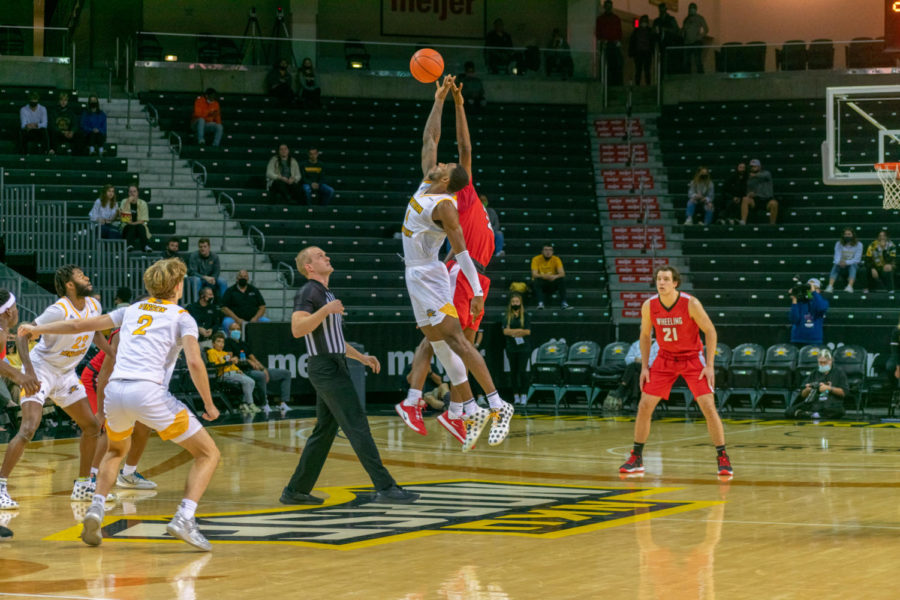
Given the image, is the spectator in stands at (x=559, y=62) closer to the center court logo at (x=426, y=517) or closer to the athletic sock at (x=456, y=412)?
the center court logo at (x=426, y=517)

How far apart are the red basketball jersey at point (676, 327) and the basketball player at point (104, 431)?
4658mm

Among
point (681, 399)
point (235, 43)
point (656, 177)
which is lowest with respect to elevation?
point (681, 399)

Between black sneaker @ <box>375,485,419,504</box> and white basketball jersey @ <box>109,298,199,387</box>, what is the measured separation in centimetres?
237

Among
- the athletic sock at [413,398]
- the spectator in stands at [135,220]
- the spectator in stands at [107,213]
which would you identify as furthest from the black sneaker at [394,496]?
the spectator in stands at [107,213]

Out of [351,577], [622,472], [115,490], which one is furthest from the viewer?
[622,472]

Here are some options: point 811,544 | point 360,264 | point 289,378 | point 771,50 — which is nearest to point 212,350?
point 289,378

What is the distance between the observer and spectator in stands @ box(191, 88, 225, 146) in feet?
84.9

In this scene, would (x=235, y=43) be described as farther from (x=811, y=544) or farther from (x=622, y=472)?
(x=811, y=544)

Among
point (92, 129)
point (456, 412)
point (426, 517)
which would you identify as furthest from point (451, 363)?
point (92, 129)

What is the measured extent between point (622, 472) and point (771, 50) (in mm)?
19625

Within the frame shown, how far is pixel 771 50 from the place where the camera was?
29.3 metres

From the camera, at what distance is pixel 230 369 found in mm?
18844

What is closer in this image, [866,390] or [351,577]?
[351,577]

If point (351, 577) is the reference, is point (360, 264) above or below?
above
